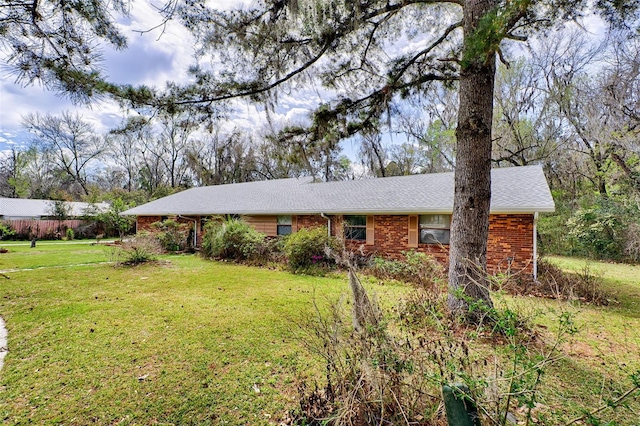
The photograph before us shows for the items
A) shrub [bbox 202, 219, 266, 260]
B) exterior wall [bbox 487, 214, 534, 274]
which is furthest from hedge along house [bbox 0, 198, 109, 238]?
exterior wall [bbox 487, 214, 534, 274]

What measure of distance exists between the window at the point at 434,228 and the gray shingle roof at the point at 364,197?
2.06 feet

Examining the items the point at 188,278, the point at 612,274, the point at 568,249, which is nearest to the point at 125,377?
the point at 188,278

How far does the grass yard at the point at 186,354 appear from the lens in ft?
9.51

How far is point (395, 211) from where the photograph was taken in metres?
10.5

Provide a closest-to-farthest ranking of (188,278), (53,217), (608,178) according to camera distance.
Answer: (188,278) → (608,178) → (53,217)

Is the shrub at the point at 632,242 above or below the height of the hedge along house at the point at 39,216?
below

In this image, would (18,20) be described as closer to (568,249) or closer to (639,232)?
(639,232)

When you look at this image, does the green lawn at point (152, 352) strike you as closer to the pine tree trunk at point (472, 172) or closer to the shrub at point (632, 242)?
the pine tree trunk at point (472, 172)

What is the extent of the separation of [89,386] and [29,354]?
5.33 feet

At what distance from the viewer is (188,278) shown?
9.00 meters

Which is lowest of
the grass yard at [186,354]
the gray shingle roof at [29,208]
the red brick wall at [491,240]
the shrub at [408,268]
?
the grass yard at [186,354]

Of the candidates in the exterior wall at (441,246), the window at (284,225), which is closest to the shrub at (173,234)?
the exterior wall at (441,246)

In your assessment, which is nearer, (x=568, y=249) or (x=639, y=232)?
(x=639, y=232)

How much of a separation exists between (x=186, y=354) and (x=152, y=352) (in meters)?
0.52
